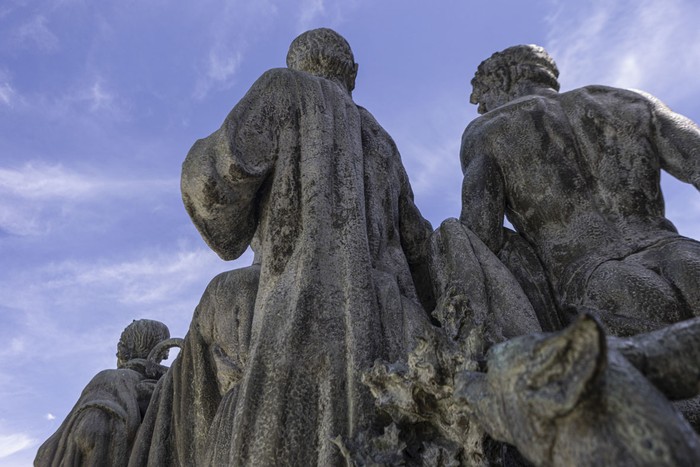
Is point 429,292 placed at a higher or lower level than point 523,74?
lower

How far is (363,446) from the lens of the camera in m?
2.60

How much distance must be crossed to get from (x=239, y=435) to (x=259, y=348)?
0.38 metres

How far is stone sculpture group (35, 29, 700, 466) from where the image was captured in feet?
5.66

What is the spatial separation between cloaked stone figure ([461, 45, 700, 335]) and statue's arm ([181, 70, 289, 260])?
122 centimetres

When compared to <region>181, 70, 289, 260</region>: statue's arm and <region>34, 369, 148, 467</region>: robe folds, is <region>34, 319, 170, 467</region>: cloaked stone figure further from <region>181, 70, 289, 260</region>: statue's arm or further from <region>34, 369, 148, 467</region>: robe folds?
<region>181, 70, 289, 260</region>: statue's arm

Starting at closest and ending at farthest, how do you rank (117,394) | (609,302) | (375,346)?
(375,346), (609,302), (117,394)

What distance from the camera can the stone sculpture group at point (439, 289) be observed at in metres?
1.73

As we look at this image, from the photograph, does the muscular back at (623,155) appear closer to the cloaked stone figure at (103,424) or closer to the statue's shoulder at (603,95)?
the statue's shoulder at (603,95)

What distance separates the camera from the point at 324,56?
4523 millimetres

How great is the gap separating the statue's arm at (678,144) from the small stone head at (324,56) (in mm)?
1928

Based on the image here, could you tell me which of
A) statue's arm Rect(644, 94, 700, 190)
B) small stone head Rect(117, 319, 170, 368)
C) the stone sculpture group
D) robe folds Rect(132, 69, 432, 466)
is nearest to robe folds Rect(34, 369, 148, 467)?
the stone sculpture group

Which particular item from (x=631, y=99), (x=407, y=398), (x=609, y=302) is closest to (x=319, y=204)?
(x=407, y=398)

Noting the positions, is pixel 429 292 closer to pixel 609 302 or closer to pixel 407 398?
pixel 609 302

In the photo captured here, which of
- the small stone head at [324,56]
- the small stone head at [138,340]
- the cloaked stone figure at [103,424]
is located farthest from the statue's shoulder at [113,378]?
the small stone head at [324,56]
